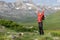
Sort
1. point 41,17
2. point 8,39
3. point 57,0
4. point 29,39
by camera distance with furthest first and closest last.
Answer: point 57,0 → point 41,17 → point 29,39 → point 8,39

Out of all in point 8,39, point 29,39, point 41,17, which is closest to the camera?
point 8,39

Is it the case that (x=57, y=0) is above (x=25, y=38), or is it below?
below

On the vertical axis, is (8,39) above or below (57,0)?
above

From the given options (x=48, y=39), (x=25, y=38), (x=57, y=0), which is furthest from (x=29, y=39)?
(x=57, y=0)

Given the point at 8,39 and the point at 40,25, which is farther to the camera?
the point at 40,25

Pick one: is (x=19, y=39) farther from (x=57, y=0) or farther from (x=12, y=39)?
(x=57, y=0)

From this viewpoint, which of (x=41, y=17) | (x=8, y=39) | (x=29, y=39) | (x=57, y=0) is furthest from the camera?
(x=57, y=0)

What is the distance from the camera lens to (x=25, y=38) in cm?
1816

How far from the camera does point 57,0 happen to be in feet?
598

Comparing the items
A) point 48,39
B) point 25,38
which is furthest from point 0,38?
point 48,39

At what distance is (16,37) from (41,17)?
3.17 m

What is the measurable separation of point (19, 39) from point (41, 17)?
311 centimetres

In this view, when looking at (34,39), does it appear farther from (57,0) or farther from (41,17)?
(57,0)

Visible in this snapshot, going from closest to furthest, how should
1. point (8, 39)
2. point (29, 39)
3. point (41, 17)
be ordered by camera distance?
point (8, 39), point (29, 39), point (41, 17)
